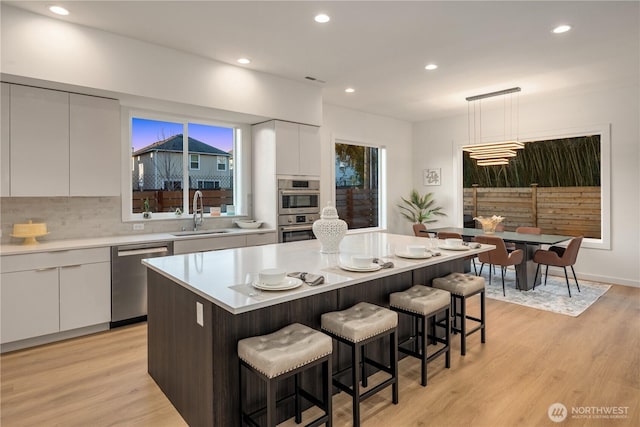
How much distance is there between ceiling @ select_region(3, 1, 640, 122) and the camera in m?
3.16

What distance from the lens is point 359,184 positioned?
720cm

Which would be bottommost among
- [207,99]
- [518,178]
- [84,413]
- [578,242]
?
[84,413]

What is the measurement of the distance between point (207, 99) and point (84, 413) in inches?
126

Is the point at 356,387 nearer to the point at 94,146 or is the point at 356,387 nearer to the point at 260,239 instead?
the point at 260,239

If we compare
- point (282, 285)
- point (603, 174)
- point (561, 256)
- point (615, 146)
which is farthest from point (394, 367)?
point (615, 146)

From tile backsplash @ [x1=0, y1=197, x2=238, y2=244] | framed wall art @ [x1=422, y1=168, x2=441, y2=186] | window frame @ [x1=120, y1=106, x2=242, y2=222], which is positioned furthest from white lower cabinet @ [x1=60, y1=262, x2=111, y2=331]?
framed wall art @ [x1=422, y1=168, x2=441, y2=186]

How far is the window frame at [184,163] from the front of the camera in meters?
4.33

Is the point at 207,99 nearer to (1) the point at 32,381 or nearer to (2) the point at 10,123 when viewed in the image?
(2) the point at 10,123

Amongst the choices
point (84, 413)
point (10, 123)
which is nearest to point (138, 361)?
point (84, 413)

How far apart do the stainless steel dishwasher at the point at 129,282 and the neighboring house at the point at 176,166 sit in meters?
1.06

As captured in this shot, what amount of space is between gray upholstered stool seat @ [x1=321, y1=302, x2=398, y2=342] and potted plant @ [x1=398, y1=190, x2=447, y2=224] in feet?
18.1

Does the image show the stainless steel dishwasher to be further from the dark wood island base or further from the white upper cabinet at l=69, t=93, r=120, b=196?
the dark wood island base

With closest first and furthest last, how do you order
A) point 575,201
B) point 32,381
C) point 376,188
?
point 32,381 < point 575,201 < point 376,188

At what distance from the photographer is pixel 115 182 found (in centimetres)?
392
